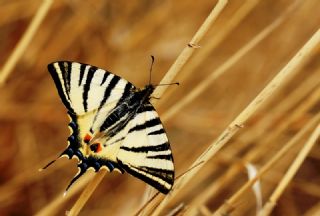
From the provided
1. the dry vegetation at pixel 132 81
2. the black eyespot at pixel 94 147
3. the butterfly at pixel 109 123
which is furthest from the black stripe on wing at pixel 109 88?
the dry vegetation at pixel 132 81

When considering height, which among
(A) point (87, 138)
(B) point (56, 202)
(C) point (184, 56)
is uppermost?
(C) point (184, 56)

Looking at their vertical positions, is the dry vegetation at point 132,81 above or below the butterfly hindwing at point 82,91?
below

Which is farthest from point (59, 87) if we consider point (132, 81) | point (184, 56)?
point (132, 81)

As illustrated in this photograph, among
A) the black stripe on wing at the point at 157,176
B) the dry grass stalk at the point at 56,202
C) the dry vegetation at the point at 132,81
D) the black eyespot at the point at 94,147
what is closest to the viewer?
the black stripe on wing at the point at 157,176

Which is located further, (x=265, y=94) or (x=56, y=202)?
(x=56, y=202)

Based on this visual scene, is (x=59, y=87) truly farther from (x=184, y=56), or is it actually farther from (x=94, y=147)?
(x=184, y=56)

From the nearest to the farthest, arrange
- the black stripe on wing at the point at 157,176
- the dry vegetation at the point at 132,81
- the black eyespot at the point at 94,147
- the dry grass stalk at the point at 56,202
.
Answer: the black stripe on wing at the point at 157,176, the black eyespot at the point at 94,147, the dry grass stalk at the point at 56,202, the dry vegetation at the point at 132,81

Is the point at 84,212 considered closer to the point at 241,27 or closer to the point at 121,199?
the point at 121,199

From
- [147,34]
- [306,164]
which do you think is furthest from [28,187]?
[306,164]

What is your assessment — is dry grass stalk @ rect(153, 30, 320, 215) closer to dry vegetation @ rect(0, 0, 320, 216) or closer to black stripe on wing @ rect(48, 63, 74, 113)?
black stripe on wing @ rect(48, 63, 74, 113)

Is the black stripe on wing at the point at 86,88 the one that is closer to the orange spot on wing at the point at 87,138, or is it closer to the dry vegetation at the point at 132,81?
the orange spot on wing at the point at 87,138
